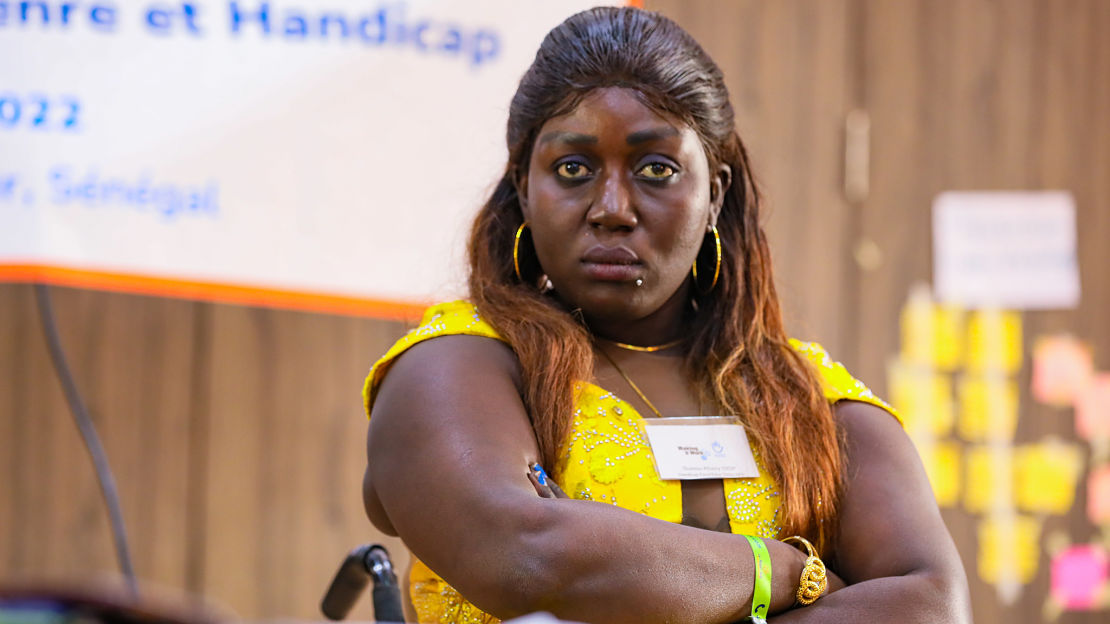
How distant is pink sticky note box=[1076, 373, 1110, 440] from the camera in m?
3.36

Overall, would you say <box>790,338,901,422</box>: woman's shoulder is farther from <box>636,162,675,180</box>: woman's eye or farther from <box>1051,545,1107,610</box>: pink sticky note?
<box>1051,545,1107,610</box>: pink sticky note

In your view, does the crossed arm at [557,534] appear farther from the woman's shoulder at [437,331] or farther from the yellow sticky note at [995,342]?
the yellow sticky note at [995,342]

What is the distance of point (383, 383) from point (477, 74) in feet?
3.75

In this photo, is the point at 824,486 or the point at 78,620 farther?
the point at 824,486

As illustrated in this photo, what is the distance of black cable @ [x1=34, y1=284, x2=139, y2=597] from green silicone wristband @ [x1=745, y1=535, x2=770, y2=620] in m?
1.91

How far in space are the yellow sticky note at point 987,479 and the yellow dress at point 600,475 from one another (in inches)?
74.3

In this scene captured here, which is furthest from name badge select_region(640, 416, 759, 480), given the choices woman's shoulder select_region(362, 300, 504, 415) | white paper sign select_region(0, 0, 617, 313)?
white paper sign select_region(0, 0, 617, 313)

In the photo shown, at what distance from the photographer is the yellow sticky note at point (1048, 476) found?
3330 millimetres

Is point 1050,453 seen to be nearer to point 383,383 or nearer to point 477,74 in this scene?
point 477,74

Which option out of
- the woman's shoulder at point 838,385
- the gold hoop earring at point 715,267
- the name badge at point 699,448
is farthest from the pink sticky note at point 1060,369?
the name badge at point 699,448

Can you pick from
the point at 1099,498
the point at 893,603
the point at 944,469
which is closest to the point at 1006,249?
the point at 944,469

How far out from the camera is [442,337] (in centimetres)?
163

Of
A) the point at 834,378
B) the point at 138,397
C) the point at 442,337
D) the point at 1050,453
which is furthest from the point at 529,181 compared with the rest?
the point at 1050,453

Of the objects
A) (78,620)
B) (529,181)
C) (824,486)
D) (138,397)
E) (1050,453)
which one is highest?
(529,181)
